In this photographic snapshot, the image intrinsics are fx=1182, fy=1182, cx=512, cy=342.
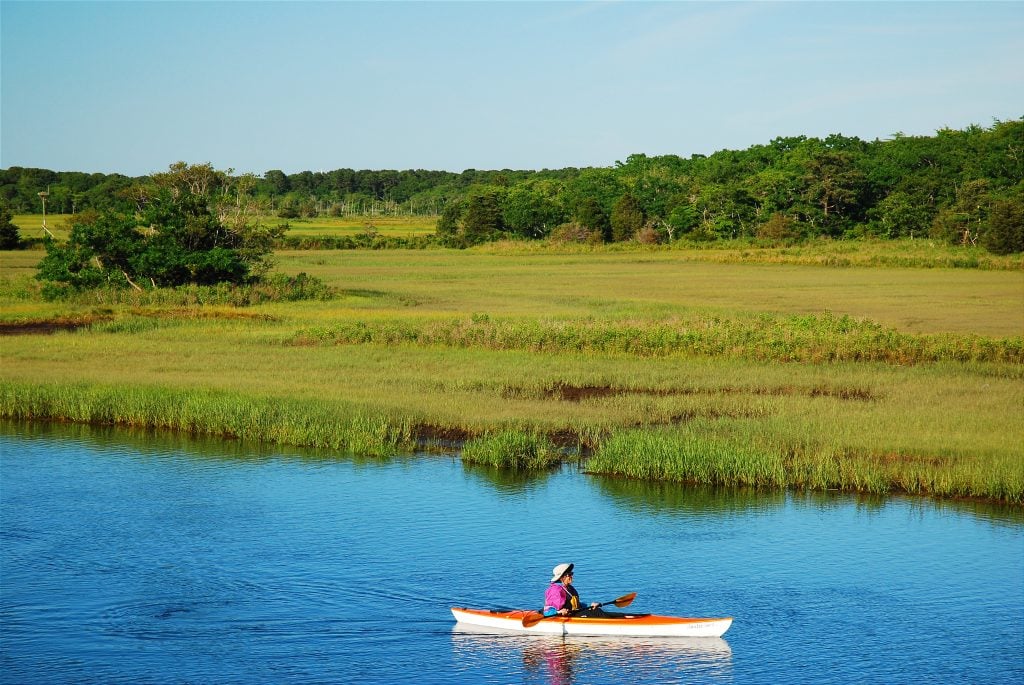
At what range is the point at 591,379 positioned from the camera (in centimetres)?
3872

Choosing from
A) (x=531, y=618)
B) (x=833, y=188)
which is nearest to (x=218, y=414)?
(x=531, y=618)

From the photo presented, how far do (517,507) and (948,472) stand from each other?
965 centimetres

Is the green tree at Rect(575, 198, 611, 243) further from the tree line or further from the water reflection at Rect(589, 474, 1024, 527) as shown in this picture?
the water reflection at Rect(589, 474, 1024, 527)

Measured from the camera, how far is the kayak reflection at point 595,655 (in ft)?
56.1

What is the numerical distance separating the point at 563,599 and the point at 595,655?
0.96 metres

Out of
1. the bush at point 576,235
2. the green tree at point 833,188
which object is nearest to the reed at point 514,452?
the green tree at point 833,188

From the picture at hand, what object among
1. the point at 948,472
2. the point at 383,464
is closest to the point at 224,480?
the point at 383,464

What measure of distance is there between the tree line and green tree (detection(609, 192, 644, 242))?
12cm

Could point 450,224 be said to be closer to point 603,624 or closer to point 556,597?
point 556,597

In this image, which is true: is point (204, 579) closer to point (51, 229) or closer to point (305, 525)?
point (305, 525)

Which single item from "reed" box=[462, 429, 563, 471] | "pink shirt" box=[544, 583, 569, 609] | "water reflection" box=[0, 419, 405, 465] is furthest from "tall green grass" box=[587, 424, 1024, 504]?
"pink shirt" box=[544, 583, 569, 609]

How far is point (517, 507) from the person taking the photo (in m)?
25.9

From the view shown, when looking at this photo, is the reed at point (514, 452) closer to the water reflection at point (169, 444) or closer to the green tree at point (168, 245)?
the water reflection at point (169, 444)

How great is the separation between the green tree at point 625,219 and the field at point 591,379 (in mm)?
68419
